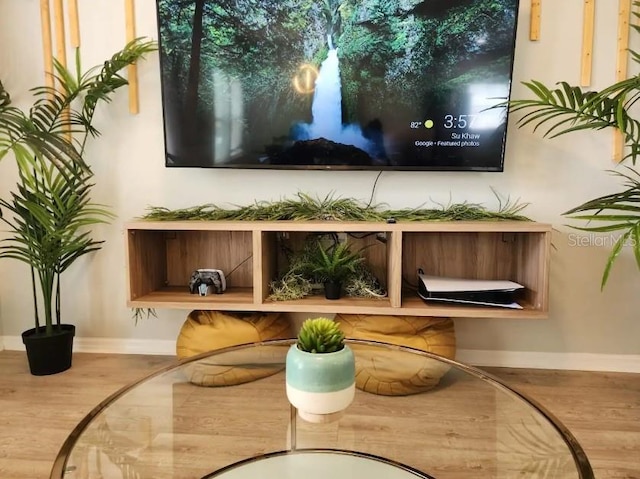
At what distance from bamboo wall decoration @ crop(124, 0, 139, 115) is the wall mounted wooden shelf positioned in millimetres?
617

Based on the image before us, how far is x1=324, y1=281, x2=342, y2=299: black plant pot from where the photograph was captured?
80.2 inches

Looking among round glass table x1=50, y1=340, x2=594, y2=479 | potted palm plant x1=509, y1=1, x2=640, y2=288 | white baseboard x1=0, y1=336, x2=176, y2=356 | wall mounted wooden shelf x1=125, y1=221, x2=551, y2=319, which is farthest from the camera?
white baseboard x1=0, y1=336, x2=176, y2=356

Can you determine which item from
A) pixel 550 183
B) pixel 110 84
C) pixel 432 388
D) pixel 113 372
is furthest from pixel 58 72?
pixel 550 183

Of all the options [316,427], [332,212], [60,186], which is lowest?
[316,427]

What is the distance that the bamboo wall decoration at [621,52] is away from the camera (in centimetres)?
208

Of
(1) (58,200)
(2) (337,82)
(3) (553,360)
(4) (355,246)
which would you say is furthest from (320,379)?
(3) (553,360)

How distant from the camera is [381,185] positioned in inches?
89.6

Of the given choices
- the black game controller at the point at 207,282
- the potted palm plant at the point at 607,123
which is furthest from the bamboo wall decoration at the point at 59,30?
the potted palm plant at the point at 607,123

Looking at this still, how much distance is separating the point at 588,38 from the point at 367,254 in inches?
51.9

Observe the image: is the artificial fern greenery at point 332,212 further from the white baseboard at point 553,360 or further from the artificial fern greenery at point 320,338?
the artificial fern greenery at point 320,338

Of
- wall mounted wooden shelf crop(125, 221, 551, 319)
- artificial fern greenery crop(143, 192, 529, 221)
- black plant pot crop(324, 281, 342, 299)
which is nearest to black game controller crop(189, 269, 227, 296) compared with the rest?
wall mounted wooden shelf crop(125, 221, 551, 319)

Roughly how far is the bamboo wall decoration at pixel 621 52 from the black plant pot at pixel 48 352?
255 centimetres

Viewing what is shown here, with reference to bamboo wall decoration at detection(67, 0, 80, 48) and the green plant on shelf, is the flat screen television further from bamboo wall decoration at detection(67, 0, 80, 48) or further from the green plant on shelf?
bamboo wall decoration at detection(67, 0, 80, 48)

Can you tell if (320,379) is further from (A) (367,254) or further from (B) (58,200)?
(B) (58,200)
